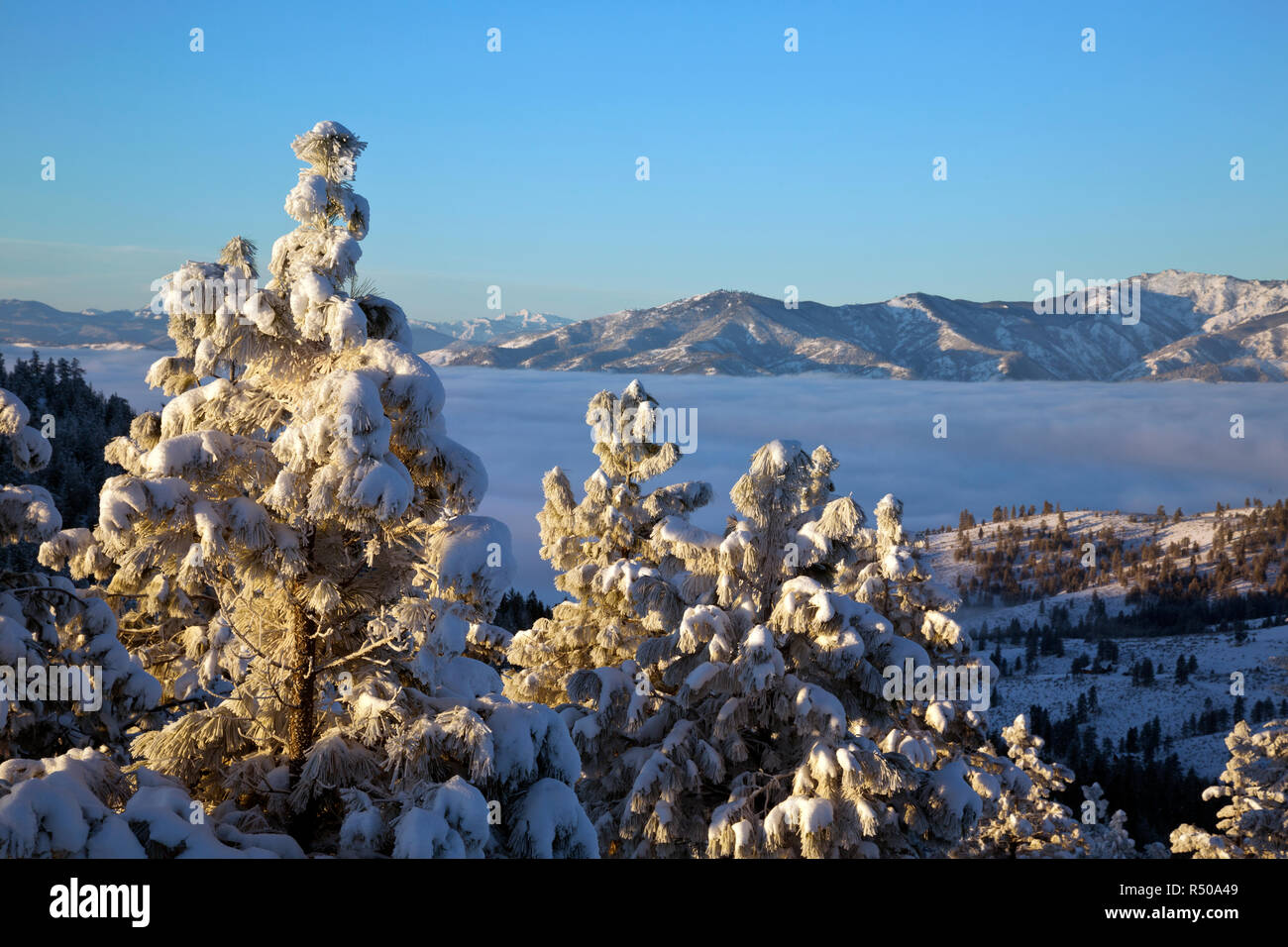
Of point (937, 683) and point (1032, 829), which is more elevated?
point (937, 683)

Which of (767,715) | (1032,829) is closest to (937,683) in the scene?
(767,715)

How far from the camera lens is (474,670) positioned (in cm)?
981

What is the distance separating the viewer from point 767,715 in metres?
14.7

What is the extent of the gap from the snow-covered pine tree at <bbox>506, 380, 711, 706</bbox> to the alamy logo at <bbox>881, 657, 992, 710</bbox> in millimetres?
5080

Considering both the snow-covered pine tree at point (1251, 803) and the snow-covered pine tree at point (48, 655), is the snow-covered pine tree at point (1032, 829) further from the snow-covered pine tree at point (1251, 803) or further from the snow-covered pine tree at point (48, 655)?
the snow-covered pine tree at point (48, 655)

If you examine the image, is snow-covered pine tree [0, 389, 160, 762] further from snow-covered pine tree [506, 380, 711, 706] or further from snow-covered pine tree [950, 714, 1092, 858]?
snow-covered pine tree [950, 714, 1092, 858]

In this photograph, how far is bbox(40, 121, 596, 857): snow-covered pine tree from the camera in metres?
7.85
